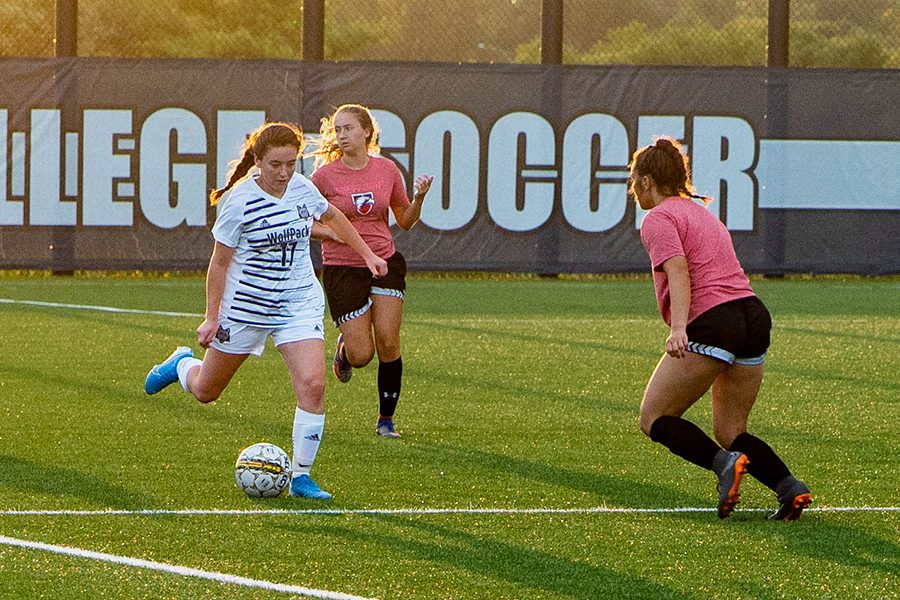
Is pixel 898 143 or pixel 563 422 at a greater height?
pixel 898 143

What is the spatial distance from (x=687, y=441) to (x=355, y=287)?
2868 mm

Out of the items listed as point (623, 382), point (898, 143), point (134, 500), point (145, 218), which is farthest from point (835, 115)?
point (134, 500)

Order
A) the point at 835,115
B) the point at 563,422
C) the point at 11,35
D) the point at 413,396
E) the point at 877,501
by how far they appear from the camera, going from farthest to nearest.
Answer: the point at 11,35
the point at 835,115
the point at 413,396
the point at 563,422
the point at 877,501

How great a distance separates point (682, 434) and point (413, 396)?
3.94 metres

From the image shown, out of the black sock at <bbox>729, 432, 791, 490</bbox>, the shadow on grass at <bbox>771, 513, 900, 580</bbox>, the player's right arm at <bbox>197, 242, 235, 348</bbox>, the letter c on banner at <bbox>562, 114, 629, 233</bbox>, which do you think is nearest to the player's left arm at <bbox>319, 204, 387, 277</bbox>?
the player's right arm at <bbox>197, 242, 235, 348</bbox>

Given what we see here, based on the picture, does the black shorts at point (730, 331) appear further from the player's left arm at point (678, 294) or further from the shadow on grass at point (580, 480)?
the shadow on grass at point (580, 480)

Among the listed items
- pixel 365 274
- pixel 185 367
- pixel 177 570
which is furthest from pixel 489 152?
pixel 177 570

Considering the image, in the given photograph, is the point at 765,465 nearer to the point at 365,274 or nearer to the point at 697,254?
the point at 697,254

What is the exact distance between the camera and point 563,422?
9.00 m

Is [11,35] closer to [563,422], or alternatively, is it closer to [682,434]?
[563,422]

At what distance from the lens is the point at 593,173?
19.6 metres

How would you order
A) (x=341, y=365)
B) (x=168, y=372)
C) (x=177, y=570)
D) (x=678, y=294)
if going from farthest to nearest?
(x=341, y=365) → (x=168, y=372) → (x=678, y=294) → (x=177, y=570)

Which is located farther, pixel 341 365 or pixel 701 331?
pixel 341 365

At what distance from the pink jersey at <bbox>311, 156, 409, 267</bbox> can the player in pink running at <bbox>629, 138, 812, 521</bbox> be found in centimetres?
253
